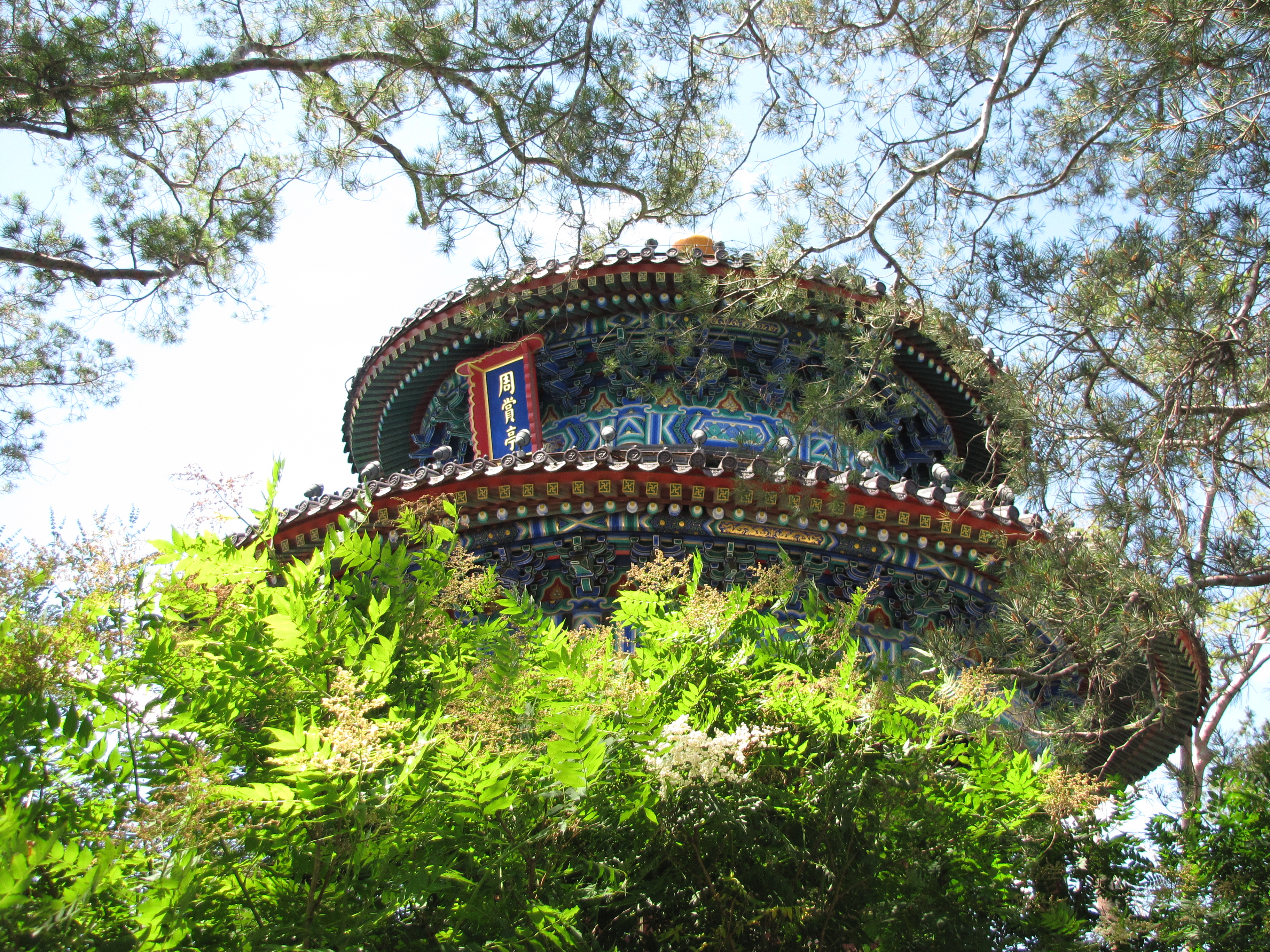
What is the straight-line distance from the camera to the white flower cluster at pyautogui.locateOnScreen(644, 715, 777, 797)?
106 inches

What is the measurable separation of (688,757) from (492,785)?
1.73 feet

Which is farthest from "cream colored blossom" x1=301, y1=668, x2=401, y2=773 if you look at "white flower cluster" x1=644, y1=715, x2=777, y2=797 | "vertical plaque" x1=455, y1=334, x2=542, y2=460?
"vertical plaque" x1=455, y1=334, x2=542, y2=460

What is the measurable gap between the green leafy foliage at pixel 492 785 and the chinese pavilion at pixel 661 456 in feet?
5.16

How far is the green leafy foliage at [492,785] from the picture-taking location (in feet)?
7.43

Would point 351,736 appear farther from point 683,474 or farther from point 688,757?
point 683,474

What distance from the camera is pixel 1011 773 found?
325cm

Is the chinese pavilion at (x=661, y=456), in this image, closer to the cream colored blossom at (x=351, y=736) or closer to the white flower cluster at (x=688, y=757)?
the white flower cluster at (x=688, y=757)

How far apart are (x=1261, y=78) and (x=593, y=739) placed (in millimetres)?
3724

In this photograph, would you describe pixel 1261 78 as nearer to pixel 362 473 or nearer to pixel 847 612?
pixel 847 612

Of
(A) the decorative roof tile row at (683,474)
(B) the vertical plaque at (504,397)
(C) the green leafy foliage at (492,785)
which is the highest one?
(B) the vertical plaque at (504,397)

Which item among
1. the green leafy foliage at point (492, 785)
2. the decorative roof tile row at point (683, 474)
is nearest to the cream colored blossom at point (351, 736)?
the green leafy foliage at point (492, 785)

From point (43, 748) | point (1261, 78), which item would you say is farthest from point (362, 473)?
point (1261, 78)

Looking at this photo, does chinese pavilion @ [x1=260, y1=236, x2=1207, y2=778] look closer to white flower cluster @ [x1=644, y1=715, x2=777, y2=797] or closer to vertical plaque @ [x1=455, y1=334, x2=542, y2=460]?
vertical plaque @ [x1=455, y1=334, x2=542, y2=460]

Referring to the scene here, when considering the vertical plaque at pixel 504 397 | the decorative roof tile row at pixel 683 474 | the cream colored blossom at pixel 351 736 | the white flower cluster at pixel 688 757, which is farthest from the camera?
the vertical plaque at pixel 504 397
